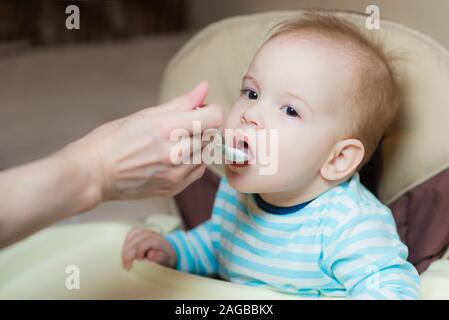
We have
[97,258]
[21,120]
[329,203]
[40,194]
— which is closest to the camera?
[40,194]

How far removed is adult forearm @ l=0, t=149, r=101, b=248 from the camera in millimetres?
592

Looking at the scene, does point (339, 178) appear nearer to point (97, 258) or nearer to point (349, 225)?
point (349, 225)

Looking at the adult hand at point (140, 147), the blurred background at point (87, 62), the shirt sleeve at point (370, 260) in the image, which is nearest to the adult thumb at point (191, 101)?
the adult hand at point (140, 147)

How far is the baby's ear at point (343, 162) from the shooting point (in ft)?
2.42

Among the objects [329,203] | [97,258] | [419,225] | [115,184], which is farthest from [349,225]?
[97,258]

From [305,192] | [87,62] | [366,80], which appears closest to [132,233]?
[305,192]

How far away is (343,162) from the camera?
74 centimetres

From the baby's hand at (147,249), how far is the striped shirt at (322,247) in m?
0.07

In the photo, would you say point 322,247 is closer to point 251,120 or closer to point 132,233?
point 251,120

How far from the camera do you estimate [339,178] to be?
744mm

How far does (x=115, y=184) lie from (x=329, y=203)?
0.25 meters

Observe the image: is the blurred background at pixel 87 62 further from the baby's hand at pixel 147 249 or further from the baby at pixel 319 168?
the baby at pixel 319 168

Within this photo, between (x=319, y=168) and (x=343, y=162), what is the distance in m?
0.03

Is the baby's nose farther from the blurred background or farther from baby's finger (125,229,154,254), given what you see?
the blurred background
